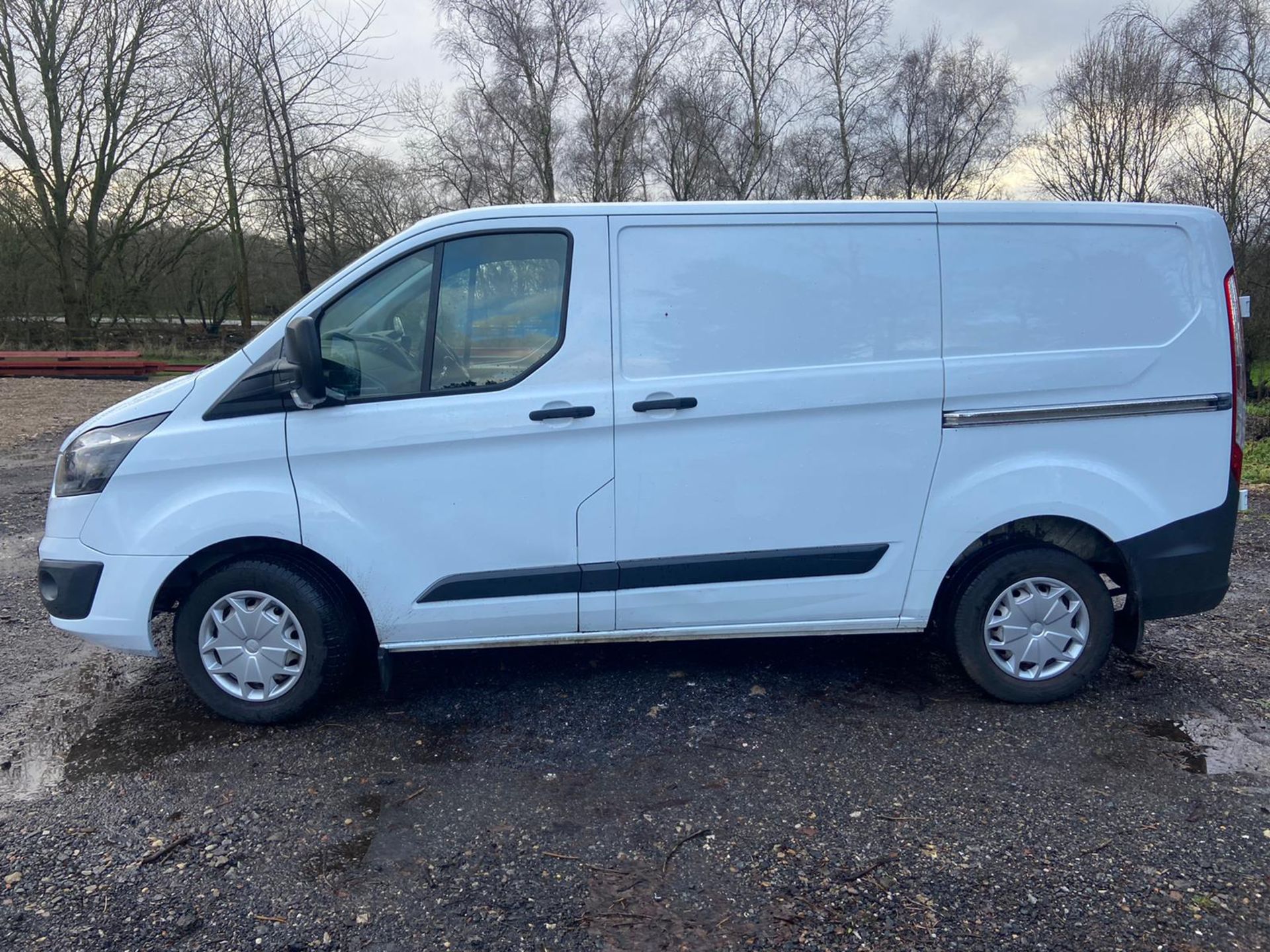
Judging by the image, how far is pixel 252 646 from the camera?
378 centimetres

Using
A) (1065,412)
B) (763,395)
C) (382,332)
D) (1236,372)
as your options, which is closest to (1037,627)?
(1065,412)

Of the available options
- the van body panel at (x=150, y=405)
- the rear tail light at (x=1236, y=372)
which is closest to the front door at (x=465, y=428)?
the van body panel at (x=150, y=405)

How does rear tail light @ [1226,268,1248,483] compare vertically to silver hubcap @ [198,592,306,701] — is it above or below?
above

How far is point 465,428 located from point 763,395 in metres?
1.22

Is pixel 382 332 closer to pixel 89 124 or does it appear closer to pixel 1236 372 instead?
pixel 1236 372

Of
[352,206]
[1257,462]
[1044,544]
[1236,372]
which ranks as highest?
[352,206]

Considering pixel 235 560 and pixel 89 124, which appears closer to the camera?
pixel 235 560

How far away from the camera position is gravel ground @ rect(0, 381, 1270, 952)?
8.49 ft

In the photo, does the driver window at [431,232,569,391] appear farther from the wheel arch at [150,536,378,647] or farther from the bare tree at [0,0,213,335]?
the bare tree at [0,0,213,335]

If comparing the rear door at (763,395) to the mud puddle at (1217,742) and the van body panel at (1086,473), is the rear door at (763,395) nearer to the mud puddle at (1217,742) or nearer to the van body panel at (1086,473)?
the van body panel at (1086,473)

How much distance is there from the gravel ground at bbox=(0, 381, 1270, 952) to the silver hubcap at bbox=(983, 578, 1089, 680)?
217 millimetres

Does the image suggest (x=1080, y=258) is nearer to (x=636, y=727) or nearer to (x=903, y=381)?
(x=903, y=381)

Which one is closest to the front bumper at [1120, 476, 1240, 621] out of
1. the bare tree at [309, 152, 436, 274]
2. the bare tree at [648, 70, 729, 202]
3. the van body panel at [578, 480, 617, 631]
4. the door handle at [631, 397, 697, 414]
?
the door handle at [631, 397, 697, 414]

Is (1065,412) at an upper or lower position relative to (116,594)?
upper
